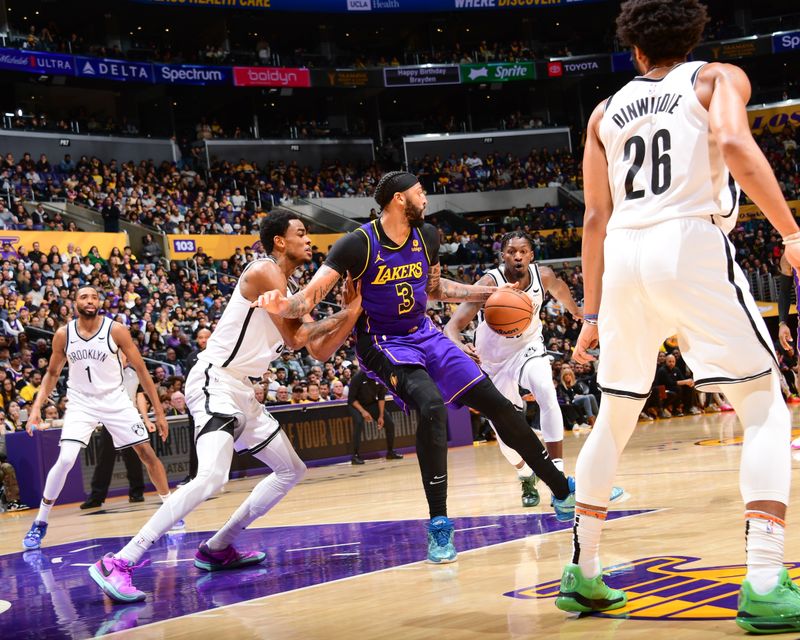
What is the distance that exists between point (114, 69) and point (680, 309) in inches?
1210

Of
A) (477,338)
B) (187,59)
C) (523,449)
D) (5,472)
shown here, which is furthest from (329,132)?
(523,449)

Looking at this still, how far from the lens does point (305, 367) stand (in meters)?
18.2

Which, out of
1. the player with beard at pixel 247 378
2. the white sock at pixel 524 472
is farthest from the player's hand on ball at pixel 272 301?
→ the white sock at pixel 524 472

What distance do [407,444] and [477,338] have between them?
9.34 m

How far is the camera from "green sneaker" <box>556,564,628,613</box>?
3451 millimetres

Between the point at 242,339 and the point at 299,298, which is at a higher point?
the point at 299,298

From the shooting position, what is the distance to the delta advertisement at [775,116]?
3644 centimetres

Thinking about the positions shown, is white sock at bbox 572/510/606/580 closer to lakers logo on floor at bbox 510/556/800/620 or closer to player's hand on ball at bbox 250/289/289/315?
lakers logo on floor at bbox 510/556/800/620

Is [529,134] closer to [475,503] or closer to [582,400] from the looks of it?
[582,400]

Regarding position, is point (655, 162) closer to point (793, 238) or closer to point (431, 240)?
point (793, 238)

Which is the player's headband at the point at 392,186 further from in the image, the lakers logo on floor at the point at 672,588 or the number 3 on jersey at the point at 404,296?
the lakers logo on floor at the point at 672,588

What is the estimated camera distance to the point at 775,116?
121 feet

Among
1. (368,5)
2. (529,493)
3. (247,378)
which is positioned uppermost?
(368,5)

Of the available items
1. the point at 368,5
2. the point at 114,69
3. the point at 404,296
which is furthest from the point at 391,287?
the point at 368,5
